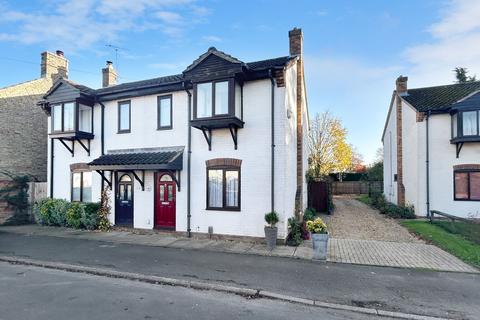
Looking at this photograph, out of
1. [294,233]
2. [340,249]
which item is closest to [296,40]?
[294,233]

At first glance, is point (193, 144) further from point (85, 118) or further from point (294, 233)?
point (85, 118)

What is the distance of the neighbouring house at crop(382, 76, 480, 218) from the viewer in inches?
612

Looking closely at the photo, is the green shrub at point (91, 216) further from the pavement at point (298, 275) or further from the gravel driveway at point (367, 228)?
the gravel driveway at point (367, 228)

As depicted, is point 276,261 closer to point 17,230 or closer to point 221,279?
point 221,279

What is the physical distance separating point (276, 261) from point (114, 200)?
904cm

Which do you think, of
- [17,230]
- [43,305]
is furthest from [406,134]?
[17,230]

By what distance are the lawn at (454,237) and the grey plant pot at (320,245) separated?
173 inches

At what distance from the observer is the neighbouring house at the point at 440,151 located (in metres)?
15.5

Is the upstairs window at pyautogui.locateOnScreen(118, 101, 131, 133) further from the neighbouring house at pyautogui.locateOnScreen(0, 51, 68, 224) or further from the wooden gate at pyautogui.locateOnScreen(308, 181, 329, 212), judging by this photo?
the wooden gate at pyautogui.locateOnScreen(308, 181, 329, 212)

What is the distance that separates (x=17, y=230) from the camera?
45.4 feet

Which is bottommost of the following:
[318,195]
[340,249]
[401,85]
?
[340,249]

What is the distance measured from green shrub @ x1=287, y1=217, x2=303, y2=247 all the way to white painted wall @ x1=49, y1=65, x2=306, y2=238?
343 mm

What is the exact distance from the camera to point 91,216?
1337cm

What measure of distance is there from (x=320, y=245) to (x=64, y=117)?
542 inches
